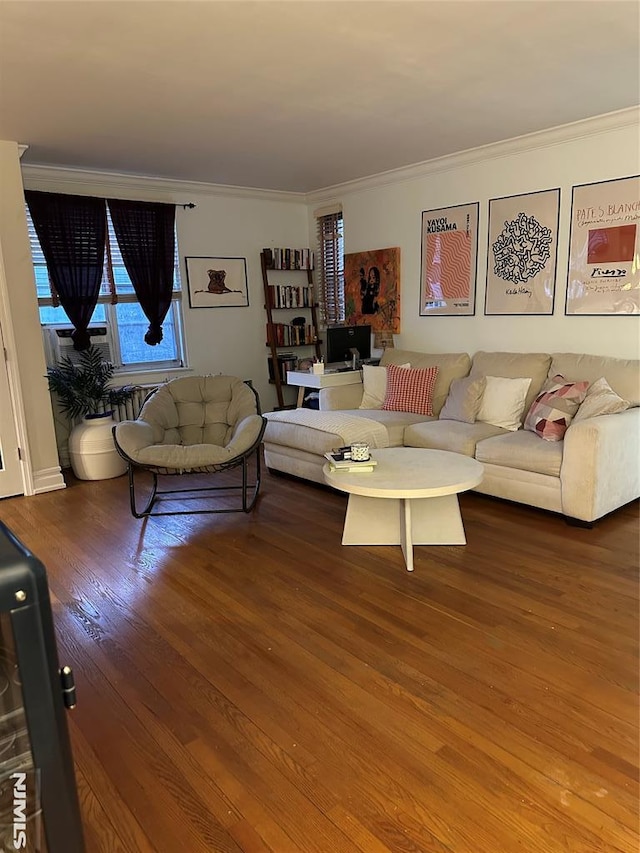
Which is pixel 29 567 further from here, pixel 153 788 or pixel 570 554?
pixel 570 554

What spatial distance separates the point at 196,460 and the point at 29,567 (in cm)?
293

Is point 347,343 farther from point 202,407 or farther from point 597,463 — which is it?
point 597,463

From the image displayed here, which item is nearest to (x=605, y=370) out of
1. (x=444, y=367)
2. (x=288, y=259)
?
(x=444, y=367)

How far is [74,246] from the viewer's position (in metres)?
4.88

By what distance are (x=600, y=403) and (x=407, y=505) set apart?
4.90ft

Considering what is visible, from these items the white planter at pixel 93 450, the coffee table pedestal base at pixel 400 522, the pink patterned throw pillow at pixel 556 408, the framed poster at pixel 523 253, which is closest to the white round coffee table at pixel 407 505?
the coffee table pedestal base at pixel 400 522

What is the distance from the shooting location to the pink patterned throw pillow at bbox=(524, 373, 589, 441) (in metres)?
3.74

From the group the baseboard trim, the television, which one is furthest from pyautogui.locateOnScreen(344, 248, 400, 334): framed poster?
the baseboard trim

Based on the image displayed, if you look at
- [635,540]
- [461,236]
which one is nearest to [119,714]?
[635,540]

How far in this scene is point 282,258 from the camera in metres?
6.20

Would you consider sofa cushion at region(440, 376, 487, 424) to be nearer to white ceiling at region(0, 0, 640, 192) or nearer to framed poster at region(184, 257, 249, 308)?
white ceiling at region(0, 0, 640, 192)

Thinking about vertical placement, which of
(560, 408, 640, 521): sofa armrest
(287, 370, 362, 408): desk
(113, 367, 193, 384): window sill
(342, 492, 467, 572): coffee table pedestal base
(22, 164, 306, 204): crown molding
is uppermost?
(22, 164, 306, 204): crown molding

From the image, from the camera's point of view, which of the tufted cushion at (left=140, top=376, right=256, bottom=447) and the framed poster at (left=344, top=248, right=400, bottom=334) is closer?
the tufted cushion at (left=140, top=376, right=256, bottom=447)

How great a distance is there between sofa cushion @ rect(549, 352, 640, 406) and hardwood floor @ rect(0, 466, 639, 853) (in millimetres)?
895
